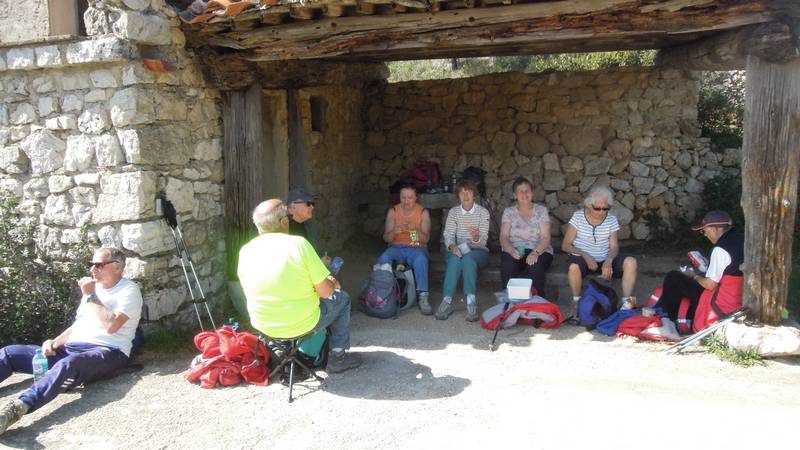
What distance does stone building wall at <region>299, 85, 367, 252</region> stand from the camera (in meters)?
7.20

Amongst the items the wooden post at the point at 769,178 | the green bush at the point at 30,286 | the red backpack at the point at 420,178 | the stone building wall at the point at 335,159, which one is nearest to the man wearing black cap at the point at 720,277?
the wooden post at the point at 769,178

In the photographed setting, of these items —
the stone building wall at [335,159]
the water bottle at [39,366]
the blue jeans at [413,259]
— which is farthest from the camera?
the stone building wall at [335,159]

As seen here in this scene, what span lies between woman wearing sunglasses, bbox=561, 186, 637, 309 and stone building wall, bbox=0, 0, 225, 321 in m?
3.26

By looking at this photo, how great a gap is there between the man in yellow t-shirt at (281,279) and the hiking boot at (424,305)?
173 centimetres

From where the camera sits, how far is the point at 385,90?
8367 mm

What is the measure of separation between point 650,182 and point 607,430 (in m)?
4.77

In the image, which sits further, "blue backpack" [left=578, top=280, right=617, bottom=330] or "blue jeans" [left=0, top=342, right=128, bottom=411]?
"blue backpack" [left=578, top=280, right=617, bottom=330]

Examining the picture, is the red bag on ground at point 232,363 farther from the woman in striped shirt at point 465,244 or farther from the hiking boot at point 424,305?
the woman in striped shirt at point 465,244

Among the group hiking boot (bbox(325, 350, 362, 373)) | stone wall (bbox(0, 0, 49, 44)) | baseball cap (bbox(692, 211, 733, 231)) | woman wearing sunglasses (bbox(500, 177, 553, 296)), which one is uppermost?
stone wall (bbox(0, 0, 49, 44))

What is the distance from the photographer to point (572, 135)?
7.64m

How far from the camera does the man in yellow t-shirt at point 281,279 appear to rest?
3.90 metres

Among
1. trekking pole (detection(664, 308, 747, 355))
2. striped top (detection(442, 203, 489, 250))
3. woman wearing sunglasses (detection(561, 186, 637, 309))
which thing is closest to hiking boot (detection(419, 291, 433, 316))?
striped top (detection(442, 203, 489, 250))

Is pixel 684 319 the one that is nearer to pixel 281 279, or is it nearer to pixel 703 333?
pixel 703 333

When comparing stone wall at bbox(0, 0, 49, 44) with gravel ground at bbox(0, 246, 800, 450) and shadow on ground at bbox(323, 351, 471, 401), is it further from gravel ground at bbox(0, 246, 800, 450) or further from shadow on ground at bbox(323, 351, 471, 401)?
shadow on ground at bbox(323, 351, 471, 401)
